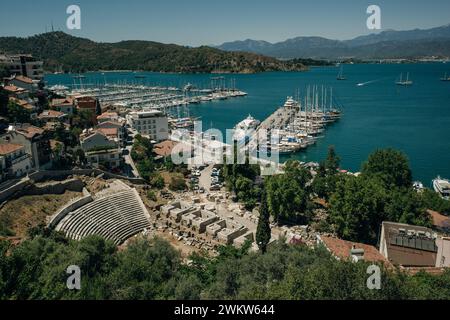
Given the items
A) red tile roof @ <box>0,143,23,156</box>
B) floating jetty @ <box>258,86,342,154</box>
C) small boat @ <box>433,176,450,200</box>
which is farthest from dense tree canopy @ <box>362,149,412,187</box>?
red tile roof @ <box>0,143,23,156</box>

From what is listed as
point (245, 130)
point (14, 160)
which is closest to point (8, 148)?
point (14, 160)

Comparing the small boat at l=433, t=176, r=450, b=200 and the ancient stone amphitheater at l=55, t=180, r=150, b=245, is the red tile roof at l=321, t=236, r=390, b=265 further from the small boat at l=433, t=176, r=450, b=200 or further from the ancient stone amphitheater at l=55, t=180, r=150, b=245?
the small boat at l=433, t=176, r=450, b=200

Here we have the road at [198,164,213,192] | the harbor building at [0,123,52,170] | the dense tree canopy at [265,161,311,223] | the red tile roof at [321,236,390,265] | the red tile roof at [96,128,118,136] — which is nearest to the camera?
the red tile roof at [321,236,390,265]

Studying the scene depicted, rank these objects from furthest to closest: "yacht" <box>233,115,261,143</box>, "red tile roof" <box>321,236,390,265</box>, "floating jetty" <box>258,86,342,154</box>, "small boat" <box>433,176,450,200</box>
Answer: "yacht" <box>233,115,261,143</box>, "floating jetty" <box>258,86,342,154</box>, "small boat" <box>433,176,450,200</box>, "red tile roof" <box>321,236,390,265</box>

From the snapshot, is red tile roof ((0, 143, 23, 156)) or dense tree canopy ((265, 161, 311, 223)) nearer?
red tile roof ((0, 143, 23, 156))
